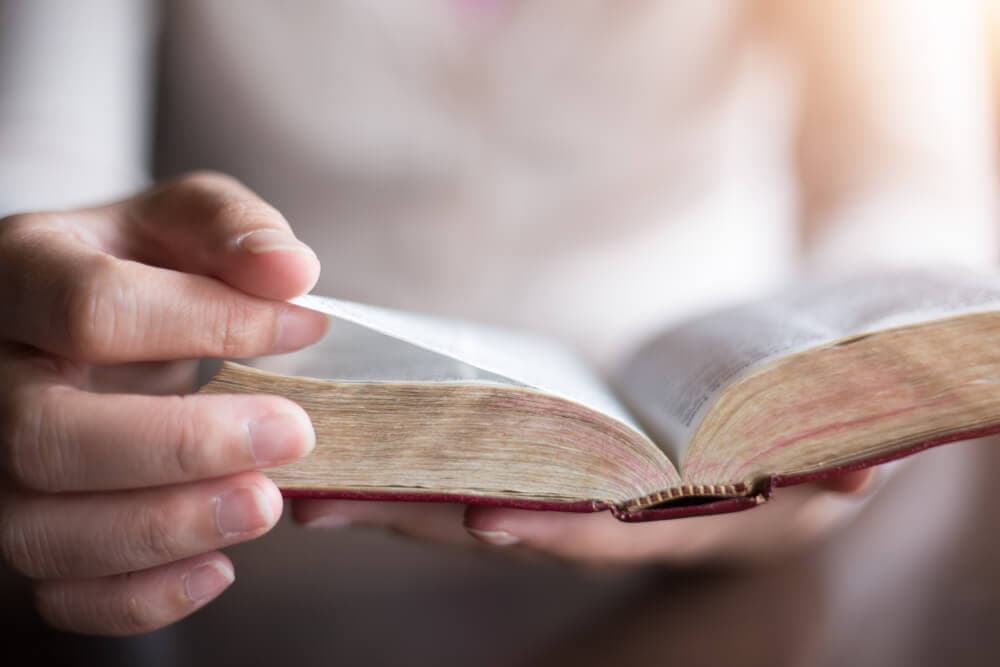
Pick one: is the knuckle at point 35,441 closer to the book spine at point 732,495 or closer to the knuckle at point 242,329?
the knuckle at point 242,329

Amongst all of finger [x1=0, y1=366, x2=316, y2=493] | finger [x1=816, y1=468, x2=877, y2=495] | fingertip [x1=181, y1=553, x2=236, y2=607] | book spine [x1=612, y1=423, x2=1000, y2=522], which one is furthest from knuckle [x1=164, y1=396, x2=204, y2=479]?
finger [x1=816, y1=468, x2=877, y2=495]

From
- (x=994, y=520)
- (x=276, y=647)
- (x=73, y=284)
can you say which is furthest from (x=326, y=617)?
(x=994, y=520)

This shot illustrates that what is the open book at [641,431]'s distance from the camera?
46cm

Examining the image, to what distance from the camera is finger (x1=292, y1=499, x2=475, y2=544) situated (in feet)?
1.70

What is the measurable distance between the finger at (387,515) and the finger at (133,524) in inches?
2.9

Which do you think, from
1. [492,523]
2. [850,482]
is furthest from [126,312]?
[850,482]

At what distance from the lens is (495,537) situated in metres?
0.51

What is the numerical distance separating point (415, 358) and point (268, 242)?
0.15 m

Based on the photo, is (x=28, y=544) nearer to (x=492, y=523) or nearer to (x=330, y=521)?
(x=330, y=521)

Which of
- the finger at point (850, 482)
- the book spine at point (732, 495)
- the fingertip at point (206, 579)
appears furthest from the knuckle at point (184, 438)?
the finger at point (850, 482)

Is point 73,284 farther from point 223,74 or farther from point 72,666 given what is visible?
point 223,74

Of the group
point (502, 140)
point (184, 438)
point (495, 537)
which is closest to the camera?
point (184, 438)

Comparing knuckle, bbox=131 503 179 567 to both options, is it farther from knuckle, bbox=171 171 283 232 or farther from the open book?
knuckle, bbox=171 171 283 232

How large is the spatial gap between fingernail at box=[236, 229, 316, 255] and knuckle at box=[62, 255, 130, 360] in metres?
0.07
